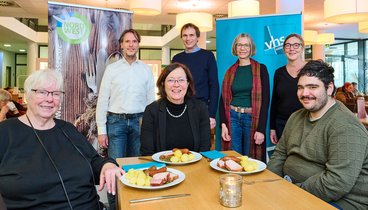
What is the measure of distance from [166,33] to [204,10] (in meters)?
4.16

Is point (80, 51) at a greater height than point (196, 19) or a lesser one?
lesser

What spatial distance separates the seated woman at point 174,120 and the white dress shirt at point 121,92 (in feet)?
1.83

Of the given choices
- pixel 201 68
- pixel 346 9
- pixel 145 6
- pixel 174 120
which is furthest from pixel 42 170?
pixel 346 9

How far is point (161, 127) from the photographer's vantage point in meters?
2.04

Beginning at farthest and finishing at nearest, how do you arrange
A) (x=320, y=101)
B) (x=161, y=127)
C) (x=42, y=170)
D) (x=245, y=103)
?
(x=245, y=103) < (x=161, y=127) < (x=320, y=101) < (x=42, y=170)

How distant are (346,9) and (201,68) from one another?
7.59ft

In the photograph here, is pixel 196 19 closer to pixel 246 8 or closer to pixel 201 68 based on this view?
pixel 246 8

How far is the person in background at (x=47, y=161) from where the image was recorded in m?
1.32

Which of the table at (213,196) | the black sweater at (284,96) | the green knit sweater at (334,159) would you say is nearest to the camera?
the table at (213,196)

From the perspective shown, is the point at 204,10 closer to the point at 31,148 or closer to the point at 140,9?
the point at 140,9

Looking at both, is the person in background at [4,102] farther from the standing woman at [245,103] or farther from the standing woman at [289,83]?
the standing woman at [289,83]

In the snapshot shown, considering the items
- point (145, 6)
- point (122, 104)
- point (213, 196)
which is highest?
point (145, 6)

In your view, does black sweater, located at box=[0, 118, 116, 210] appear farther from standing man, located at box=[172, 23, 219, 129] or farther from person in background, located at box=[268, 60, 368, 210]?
standing man, located at box=[172, 23, 219, 129]

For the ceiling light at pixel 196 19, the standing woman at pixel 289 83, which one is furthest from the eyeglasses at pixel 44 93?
the ceiling light at pixel 196 19
